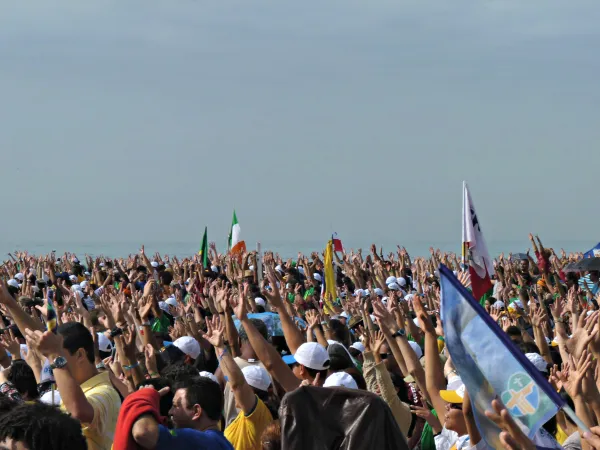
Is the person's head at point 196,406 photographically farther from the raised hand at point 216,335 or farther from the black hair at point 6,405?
the raised hand at point 216,335

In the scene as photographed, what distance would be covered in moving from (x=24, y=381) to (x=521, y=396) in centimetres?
328

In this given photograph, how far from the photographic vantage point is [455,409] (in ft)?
16.4

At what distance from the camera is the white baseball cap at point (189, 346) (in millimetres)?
8008

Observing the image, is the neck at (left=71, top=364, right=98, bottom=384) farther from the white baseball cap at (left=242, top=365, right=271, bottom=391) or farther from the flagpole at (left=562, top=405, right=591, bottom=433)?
the flagpole at (left=562, top=405, right=591, bottom=433)

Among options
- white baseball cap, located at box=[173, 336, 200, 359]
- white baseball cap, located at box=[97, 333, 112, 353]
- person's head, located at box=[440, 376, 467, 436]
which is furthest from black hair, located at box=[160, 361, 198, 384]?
white baseball cap, located at box=[173, 336, 200, 359]

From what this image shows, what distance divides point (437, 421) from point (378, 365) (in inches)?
23.5

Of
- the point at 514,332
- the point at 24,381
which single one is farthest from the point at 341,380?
the point at 514,332

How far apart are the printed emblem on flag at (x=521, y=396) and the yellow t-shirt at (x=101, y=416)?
211 cm

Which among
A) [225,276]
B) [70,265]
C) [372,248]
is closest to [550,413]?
[225,276]

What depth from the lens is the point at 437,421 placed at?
6070 mm

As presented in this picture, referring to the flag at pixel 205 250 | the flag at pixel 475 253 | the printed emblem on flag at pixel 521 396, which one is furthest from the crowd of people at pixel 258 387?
the flag at pixel 205 250

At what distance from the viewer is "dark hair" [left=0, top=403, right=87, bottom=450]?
3365 millimetres

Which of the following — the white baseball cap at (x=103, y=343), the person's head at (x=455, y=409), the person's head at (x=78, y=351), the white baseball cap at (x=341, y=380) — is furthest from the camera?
the white baseball cap at (x=103, y=343)

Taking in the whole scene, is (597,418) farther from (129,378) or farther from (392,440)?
(129,378)
